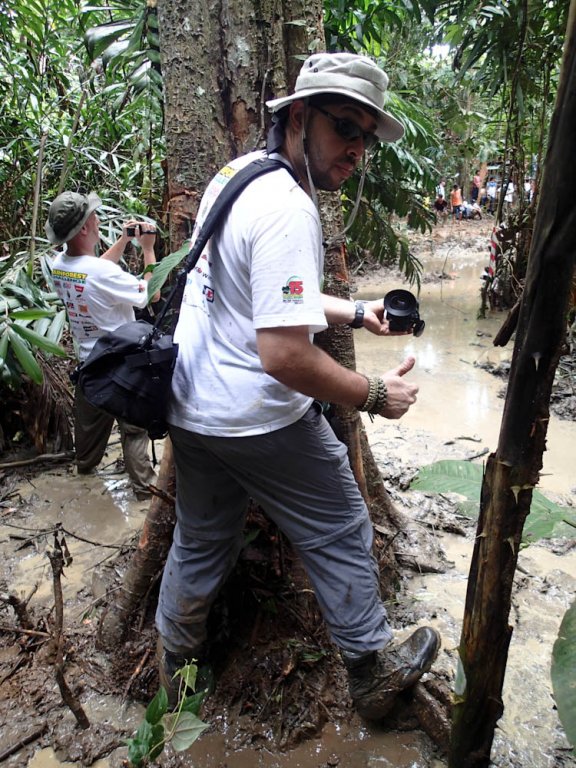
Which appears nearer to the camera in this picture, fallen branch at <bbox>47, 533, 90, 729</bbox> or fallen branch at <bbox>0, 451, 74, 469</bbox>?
fallen branch at <bbox>47, 533, 90, 729</bbox>

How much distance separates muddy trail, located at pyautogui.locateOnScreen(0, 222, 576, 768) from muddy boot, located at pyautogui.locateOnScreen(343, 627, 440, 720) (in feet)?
0.47

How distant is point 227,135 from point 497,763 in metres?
2.46

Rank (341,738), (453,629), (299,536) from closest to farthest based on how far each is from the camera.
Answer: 1. (299,536)
2. (341,738)
3. (453,629)

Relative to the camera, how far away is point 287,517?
1773 mm

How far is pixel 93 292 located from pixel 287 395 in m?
2.09

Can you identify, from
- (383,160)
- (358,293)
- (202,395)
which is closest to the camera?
(202,395)

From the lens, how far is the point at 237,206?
4.97 ft

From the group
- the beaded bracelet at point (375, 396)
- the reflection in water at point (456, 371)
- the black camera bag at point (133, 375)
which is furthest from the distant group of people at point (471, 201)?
the black camera bag at point (133, 375)

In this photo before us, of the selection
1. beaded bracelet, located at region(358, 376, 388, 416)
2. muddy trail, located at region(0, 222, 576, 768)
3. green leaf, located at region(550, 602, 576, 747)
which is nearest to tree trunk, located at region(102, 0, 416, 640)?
beaded bracelet, located at region(358, 376, 388, 416)

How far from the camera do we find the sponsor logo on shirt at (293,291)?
1.39 metres

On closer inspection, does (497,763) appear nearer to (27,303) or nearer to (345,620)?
(345,620)

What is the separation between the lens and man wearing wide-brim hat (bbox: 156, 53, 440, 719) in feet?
4.69

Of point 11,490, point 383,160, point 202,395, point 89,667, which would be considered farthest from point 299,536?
point 383,160

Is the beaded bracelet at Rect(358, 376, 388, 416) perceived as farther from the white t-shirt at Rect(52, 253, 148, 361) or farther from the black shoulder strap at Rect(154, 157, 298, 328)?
the white t-shirt at Rect(52, 253, 148, 361)
